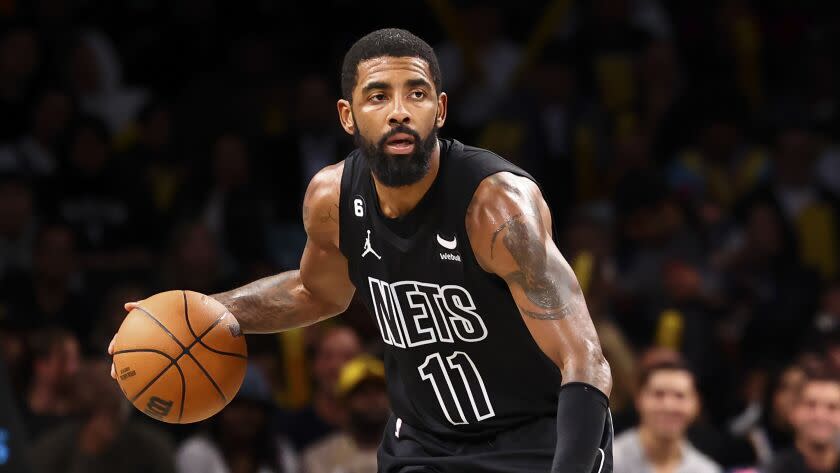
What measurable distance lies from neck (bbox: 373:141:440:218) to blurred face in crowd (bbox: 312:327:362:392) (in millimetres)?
3480

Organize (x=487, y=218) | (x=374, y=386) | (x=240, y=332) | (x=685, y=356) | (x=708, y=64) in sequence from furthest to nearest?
(x=708, y=64) < (x=685, y=356) < (x=374, y=386) < (x=240, y=332) < (x=487, y=218)

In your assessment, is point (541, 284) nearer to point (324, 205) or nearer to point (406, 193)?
point (406, 193)

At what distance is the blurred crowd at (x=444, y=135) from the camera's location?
273 inches

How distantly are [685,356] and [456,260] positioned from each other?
14.2 feet

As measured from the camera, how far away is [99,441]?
672 centimetres

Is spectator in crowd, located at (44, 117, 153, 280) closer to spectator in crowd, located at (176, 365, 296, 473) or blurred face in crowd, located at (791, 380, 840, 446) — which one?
spectator in crowd, located at (176, 365, 296, 473)

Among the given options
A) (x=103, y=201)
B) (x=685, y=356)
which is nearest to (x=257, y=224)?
(x=103, y=201)

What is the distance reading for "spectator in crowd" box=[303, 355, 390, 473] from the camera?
6.89 m

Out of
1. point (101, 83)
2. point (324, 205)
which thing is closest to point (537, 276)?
point (324, 205)

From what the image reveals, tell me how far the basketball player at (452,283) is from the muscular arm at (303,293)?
245mm

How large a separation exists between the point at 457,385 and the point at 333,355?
3547 mm

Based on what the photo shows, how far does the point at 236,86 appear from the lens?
31.1ft

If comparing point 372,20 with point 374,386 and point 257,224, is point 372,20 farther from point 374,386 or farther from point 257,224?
point 374,386

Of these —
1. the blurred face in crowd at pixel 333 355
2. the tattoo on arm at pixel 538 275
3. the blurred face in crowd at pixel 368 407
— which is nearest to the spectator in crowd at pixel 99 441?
the blurred face in crowd at pixel 368 407
